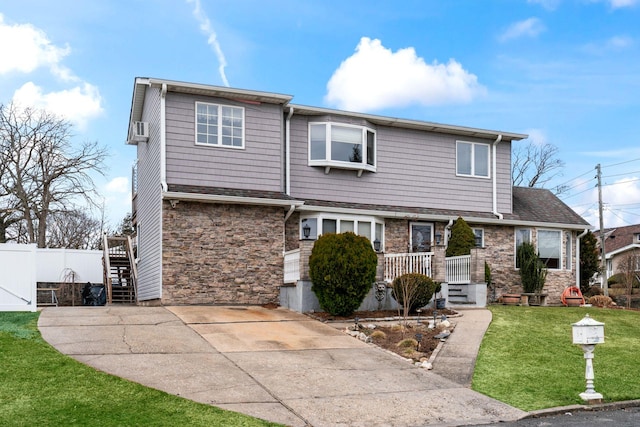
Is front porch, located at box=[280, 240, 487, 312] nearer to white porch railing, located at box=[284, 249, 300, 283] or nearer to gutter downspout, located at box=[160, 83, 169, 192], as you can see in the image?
white porch railing, located at box=[284, 249, 300, 283]

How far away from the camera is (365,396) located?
8.79m

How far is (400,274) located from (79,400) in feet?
35.6

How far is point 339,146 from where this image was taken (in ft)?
65.0

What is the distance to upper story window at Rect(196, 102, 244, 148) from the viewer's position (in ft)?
58.1

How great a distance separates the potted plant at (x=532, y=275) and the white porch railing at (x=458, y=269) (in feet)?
11.7

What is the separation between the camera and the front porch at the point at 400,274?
1617 cm

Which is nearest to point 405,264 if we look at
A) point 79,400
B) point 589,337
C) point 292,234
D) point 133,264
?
point 292,234

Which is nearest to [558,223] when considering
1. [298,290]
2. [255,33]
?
[298,290]

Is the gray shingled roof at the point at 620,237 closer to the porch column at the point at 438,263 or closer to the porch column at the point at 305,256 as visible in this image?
the porch column at the point at 438,263

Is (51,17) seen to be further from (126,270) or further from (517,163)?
(517,163)

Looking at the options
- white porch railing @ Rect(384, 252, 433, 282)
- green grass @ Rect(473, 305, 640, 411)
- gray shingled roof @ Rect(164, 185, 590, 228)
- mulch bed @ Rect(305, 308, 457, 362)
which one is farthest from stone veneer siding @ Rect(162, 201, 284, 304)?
green grass @ Rect(473, 305, 640, 411)

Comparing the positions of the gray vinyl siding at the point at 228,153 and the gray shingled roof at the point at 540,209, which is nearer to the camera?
the gray vinyl siding at the point at 228,153

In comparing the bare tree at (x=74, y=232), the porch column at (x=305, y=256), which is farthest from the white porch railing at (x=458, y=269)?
the bare tree at (x=74, y=232)

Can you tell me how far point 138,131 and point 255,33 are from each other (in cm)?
650
